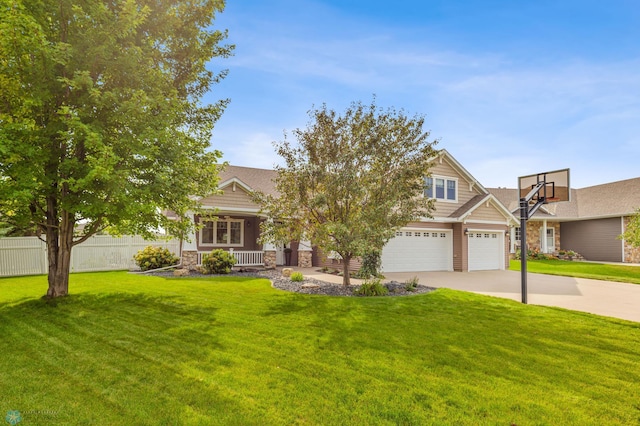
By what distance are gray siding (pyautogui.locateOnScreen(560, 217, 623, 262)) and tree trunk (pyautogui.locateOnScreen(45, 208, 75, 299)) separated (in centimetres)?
3227

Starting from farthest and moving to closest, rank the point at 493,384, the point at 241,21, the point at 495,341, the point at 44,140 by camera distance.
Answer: the point at 241,21
the point at 44,140
the point at 495,341
the point at 493,384

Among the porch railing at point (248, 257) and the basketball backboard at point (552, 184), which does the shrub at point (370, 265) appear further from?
the basketball backboard at point (552, 184)

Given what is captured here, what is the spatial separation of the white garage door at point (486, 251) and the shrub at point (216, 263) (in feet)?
41.8

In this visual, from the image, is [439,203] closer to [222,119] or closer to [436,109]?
[436,109]

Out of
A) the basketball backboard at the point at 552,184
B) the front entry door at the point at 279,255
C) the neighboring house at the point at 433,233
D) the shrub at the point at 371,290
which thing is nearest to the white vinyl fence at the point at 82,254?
the neighboring house at the point at 433,233

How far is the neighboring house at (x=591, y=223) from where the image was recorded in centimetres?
2502

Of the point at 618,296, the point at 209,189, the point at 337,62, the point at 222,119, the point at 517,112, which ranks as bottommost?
the point at 618,296

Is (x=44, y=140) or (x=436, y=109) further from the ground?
(x=436, y=109)

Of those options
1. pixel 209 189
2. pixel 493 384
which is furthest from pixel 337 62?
pixel 493 384

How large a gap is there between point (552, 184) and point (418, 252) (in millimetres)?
7344

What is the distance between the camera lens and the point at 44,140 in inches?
293

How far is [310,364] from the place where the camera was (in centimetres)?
495

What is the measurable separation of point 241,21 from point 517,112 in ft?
36.9

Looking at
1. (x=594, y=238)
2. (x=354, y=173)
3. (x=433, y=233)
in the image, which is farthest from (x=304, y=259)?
(x=594, y=238)
